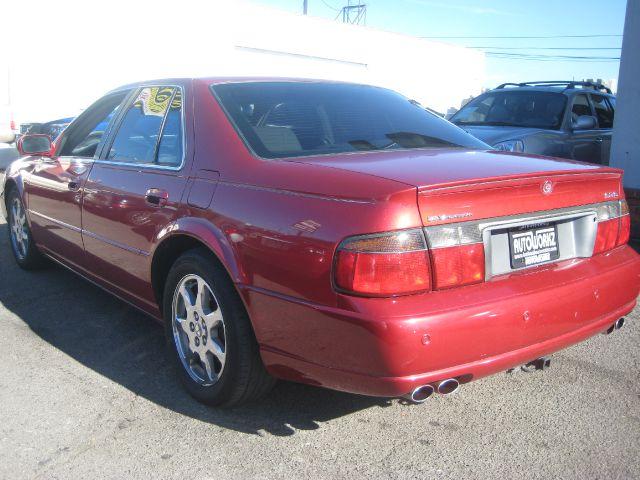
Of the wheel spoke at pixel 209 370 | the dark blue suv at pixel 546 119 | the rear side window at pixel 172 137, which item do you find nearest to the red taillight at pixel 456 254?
the wheel spoke at pixel 209 370

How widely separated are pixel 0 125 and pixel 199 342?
63.2 ft

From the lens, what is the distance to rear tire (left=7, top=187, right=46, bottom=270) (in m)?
5.46

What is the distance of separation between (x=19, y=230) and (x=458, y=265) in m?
4.46

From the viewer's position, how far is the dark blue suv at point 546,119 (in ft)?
24.2

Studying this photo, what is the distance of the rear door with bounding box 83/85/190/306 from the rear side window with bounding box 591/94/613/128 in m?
6.78

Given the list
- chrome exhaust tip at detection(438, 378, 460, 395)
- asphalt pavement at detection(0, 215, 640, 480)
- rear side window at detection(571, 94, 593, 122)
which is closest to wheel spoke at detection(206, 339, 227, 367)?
asphalt pavement at detection(0, 215, 640, 480)

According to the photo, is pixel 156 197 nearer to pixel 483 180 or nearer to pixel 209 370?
pixel 209 370

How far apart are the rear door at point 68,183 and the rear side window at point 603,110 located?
666 centimetres

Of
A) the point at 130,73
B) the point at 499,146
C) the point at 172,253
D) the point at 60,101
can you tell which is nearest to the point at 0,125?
the point at 60,101

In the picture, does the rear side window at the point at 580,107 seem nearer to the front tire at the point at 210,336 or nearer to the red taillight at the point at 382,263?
the front tire at the point at 210,336

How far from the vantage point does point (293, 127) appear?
3.26 metres

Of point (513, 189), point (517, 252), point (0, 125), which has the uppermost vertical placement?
point (513, 189)

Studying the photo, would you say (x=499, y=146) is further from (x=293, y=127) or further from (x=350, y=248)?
(x=350, y=248)

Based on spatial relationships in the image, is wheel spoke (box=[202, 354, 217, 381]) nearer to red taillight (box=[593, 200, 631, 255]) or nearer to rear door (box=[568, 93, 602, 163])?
red taillight (box=[593, 200, 631, 255])
